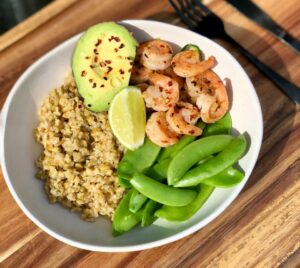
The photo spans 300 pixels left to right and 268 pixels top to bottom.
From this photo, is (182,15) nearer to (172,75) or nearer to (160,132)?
(172,75)

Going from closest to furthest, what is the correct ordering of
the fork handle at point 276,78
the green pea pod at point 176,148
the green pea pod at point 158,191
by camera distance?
the green pea pod at point 158,191 → the green pea pod at point 176,148 → the fork handle at point 276,78

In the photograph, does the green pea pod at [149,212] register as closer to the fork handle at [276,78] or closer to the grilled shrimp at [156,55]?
the grilled shrimp at [156,55]

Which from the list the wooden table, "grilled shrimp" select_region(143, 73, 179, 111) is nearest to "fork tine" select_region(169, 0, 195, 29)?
the wooden table

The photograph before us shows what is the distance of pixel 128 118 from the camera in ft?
5.29

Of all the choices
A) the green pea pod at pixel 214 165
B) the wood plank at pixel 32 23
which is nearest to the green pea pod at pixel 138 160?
the green pea pod at pixel 214 165

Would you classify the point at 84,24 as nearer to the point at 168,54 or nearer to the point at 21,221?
the point at 168,54

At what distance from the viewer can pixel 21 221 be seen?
5.56 ft

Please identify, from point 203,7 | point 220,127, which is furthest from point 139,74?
point 203,7

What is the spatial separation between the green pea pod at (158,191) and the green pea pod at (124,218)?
0.28 feet

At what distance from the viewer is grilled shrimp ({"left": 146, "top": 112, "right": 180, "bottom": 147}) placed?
5.18 feet

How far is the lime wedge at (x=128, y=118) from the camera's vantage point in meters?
1.60

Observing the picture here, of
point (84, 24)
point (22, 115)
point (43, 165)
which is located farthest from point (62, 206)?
point (84, 24)

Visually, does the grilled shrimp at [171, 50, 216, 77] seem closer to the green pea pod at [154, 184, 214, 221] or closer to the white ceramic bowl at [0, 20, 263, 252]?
the white ceramic bowl at [0, 20, 263, 252]

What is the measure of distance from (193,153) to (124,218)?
0.94 ft
